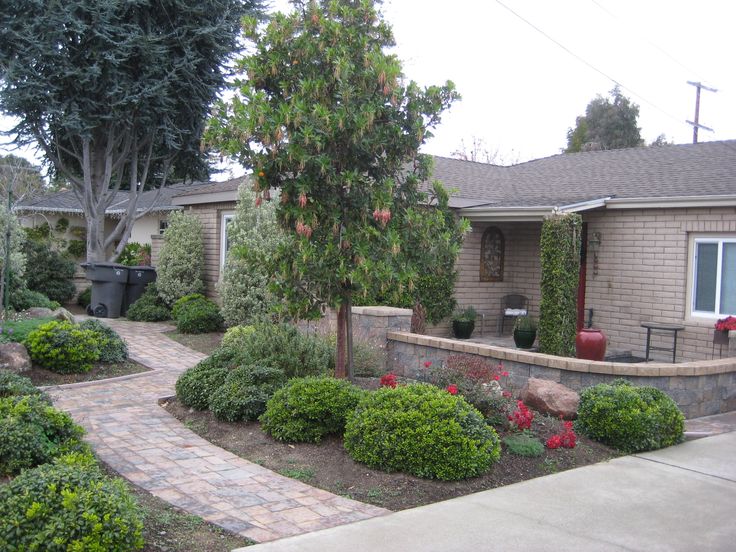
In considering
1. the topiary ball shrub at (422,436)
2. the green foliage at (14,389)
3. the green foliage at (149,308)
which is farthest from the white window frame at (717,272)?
the green foliage at (149,308)

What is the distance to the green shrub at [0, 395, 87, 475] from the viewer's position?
5.08 meters

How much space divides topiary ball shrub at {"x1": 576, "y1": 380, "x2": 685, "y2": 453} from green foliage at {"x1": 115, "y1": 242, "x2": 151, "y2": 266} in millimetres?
16486

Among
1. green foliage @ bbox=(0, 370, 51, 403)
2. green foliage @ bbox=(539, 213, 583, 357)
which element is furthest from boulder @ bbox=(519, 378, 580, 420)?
green foliage @ bbox=(0, 370, 51, 403)

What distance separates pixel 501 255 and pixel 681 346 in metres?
4.27

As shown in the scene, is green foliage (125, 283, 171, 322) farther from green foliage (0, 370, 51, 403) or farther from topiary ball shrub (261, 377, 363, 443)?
topiary ball shrub (261, 377, 363, 443)

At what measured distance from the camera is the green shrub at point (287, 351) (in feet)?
27.2

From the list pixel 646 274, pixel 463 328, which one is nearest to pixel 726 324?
pixel 646 274

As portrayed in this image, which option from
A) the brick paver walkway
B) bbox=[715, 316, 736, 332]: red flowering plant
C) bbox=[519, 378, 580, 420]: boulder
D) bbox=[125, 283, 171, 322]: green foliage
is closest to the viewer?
the brick paver walkway

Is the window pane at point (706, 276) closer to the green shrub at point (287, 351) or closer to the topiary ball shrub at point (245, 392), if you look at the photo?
the green shrub at point (287, 351)

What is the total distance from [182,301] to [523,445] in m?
10.0

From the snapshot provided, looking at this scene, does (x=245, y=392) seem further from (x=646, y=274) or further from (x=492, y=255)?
(x=492, y=255)

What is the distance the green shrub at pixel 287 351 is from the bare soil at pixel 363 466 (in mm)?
1124

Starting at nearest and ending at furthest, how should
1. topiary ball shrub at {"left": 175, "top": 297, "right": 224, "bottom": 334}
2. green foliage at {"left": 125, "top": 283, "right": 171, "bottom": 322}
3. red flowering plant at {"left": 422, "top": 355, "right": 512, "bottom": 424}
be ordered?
red flowering plant at {"left": 422, "top": 355, "right": 512, "bottom": 424} → topiary ball shrub at {"left": 175, "top": 297, "right": 224, "bottom": 334} → green foliage at {"left": 125, "top": 283, "right": 171, "bottom": 322}

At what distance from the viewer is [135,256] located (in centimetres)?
2206
